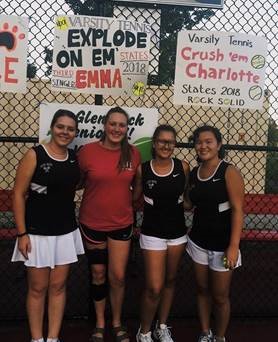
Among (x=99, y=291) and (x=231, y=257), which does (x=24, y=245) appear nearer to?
(x=99, y=291)

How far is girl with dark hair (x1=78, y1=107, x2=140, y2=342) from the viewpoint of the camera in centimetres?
337

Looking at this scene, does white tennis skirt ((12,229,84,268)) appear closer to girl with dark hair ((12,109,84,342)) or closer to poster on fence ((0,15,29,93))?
girl with dark hair ((12,109,84,342))

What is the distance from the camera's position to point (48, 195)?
316 cm

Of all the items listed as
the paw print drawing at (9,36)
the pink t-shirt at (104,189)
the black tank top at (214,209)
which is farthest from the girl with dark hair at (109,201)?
the paw print drawing at (9,36)

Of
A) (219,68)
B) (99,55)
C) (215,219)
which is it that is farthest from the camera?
(219,68)

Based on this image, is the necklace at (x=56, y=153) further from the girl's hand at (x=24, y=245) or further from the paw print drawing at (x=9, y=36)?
the paw print drawing at (x=9, y=36)

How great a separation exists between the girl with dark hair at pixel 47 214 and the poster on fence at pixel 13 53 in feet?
2.45

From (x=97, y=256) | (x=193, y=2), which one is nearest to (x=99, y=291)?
(x=97, y=256)

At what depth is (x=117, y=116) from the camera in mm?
3406

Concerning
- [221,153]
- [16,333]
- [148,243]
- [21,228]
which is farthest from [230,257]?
[16,333]

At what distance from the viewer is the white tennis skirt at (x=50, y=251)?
3.15 meters

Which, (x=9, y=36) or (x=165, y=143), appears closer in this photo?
(x=165, y=143)

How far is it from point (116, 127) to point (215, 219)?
3.34ft

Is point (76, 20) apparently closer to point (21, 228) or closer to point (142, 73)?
point (142, 73)
